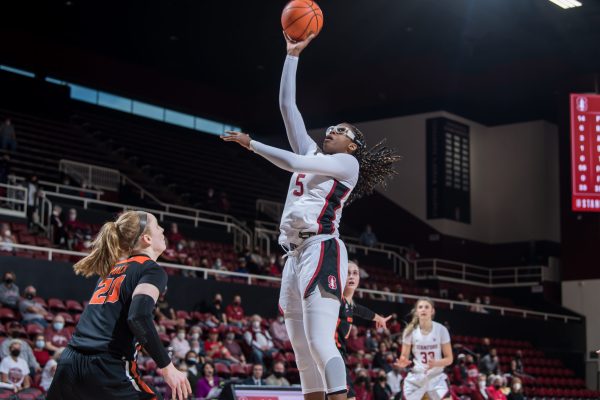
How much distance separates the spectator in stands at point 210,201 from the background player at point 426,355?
14729 millimetres

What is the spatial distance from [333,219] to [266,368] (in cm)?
1059

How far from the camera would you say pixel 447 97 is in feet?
93.4

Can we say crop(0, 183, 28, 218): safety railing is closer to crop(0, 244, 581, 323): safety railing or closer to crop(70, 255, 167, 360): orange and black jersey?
crop(0, 244, 581, 323): safety railing

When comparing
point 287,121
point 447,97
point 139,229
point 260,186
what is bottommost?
point 139,229

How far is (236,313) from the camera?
17500mm

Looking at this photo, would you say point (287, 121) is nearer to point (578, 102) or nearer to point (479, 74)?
point (578, 102)

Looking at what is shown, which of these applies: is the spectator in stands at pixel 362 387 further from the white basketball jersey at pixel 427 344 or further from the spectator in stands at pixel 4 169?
the spectator in stands at pixel 4 169

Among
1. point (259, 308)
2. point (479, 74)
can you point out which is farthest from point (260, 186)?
point (259, 308)

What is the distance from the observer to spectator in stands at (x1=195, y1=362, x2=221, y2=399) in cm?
1342

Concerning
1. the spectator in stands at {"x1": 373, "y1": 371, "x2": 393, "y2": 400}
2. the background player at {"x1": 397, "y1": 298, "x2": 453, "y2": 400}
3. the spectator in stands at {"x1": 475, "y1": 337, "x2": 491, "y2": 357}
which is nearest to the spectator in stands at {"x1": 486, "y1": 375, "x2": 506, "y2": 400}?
the spectator in stands at {"x1": 373, "y1": 371, "x2": 393, "y2": 400}

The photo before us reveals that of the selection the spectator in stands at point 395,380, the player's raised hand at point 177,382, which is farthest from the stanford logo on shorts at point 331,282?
the spectator in stands at point 395,380

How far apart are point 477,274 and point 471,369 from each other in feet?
34.6

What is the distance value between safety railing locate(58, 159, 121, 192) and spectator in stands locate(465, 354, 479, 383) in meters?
9.91

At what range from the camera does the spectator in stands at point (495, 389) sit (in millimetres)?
17734
